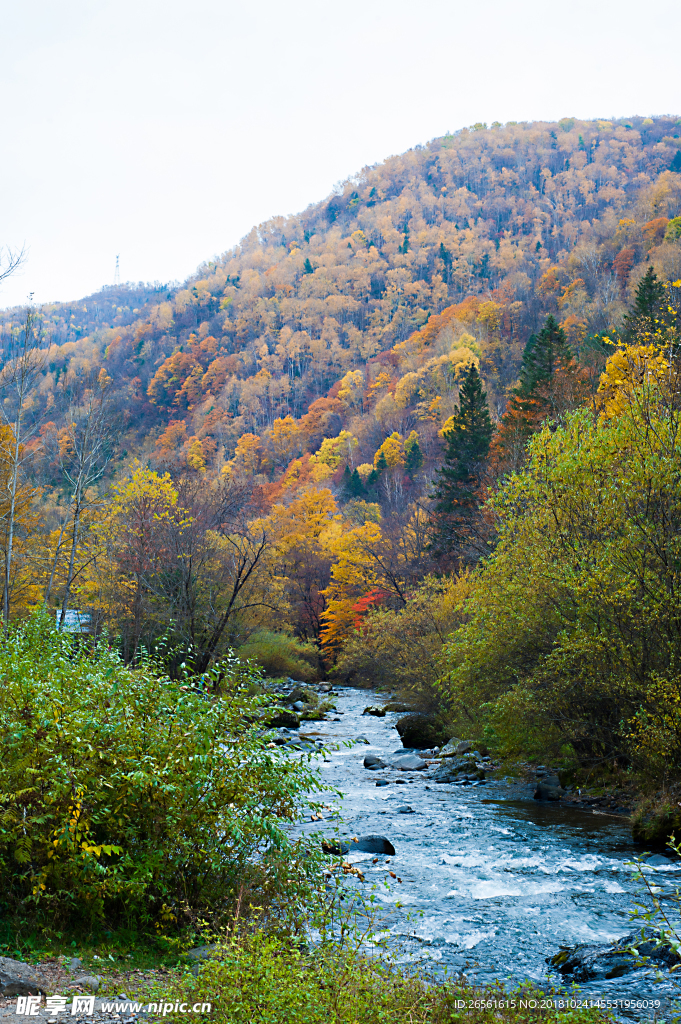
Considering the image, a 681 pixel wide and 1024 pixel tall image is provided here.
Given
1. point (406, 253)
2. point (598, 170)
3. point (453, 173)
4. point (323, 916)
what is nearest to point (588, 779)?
point (323, 916)

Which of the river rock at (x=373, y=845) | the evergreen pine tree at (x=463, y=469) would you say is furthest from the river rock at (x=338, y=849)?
the evergreen pine tree at (x=463, y=469)

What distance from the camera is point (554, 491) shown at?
577 inches

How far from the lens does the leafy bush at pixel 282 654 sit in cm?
3432

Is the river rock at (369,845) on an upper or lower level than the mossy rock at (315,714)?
A: upper

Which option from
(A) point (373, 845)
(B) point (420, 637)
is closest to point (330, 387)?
(B) point (420, 637)

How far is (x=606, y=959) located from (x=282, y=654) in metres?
29.1

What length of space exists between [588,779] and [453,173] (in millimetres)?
180402

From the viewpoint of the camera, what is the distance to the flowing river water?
7883 millimetres

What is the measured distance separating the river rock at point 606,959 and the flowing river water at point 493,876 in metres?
0.15

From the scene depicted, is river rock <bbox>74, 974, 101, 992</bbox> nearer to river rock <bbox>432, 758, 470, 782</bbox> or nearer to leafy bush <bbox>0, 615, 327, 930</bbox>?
leafy bush <bbox>0, 615, 327, 930</bbox>

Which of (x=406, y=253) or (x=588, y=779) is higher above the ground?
(x=406, y=253)

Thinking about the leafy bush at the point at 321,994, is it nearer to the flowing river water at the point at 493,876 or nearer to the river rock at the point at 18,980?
the river rock at the point at 18,980

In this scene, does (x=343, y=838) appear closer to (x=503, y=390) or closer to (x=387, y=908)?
(x=387, y=908)

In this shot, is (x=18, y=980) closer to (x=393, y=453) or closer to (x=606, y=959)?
(x=606, y=959)
